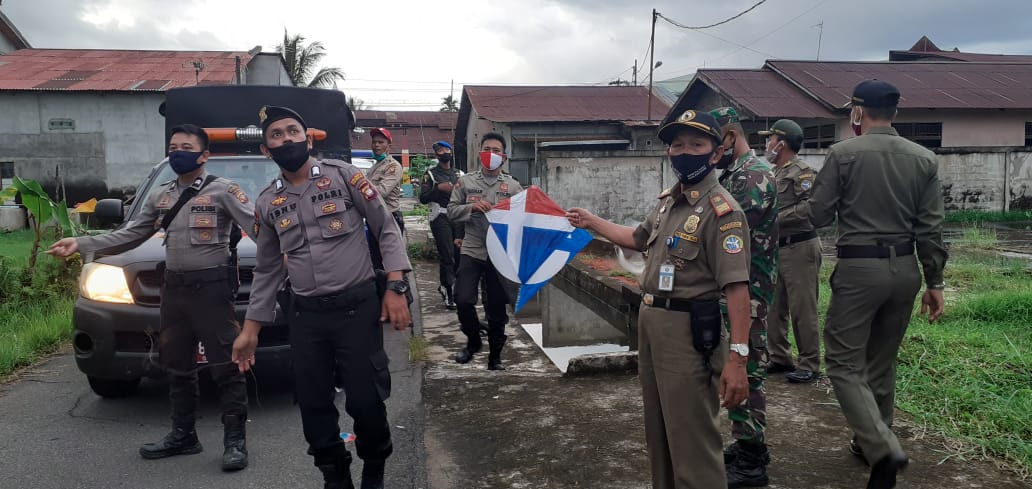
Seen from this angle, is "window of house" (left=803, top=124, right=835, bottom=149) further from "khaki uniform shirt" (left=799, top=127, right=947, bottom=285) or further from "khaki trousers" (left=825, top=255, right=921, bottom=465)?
"khaki trousers" (left=825, top=255, right=921, bottom=465)

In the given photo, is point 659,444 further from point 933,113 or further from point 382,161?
point 933,113

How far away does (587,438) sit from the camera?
4344mm

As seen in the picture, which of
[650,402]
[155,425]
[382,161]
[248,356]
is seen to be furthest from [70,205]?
[650,402]

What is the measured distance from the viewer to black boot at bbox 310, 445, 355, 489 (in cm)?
346

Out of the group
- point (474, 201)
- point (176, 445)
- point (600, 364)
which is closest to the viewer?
point (176, 445)

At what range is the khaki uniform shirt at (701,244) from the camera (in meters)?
2.78

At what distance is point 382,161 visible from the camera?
812 cm

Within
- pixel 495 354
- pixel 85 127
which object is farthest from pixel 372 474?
pixel 85 127

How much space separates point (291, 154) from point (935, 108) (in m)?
21.8

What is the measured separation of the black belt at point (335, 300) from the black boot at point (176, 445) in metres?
1.54

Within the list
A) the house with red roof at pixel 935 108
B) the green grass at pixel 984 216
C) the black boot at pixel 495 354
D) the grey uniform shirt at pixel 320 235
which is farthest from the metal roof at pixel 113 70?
the green grass at pixel 984 216

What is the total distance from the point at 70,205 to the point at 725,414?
81.7 feet

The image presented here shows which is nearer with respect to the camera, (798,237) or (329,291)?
(329,291)

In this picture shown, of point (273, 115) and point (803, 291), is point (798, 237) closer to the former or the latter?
point (803, 291)
